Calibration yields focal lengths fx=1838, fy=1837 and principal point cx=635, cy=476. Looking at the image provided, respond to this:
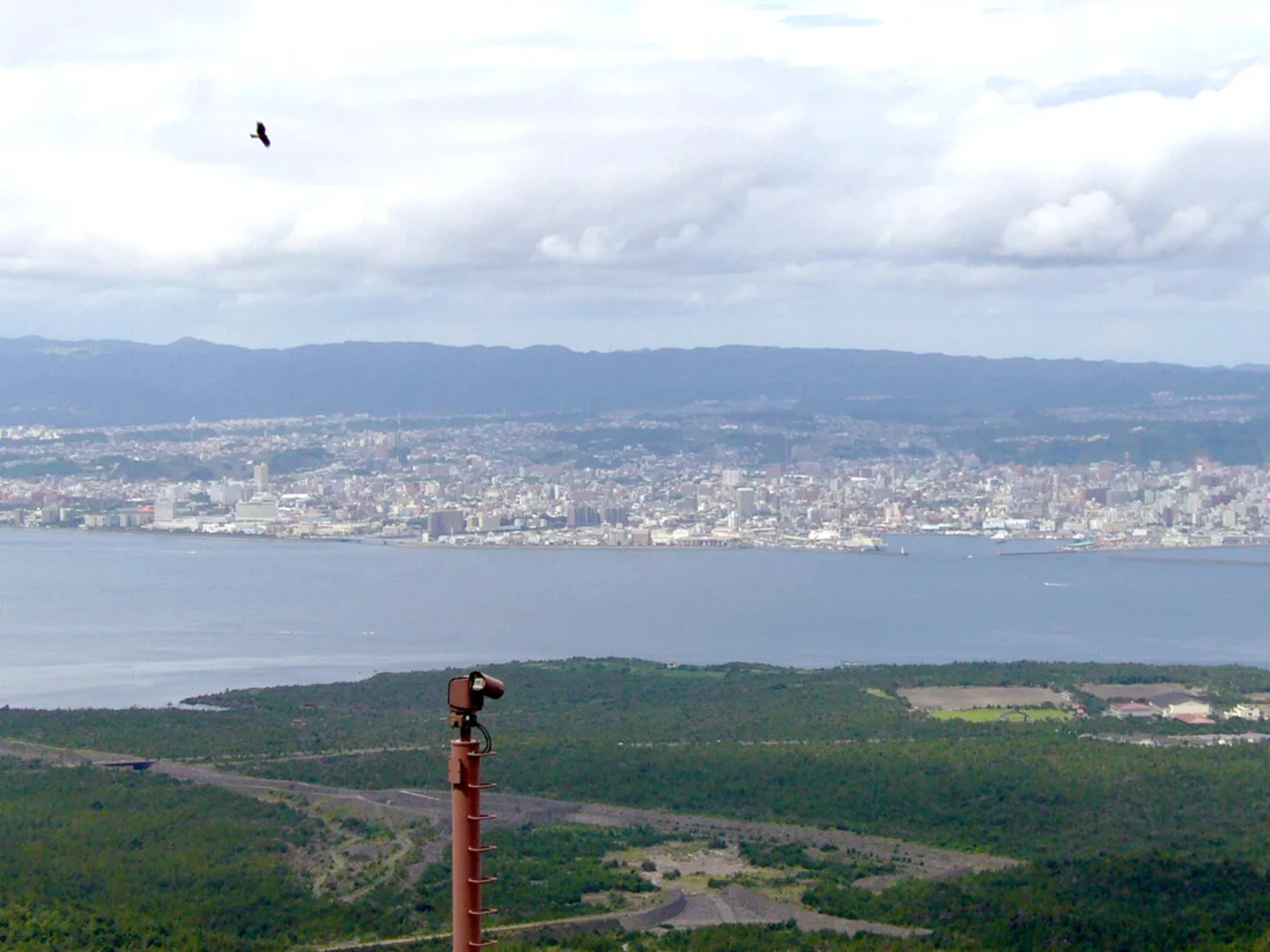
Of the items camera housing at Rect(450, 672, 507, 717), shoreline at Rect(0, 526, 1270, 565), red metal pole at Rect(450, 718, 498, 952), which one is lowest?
shoreline at Rect(0, 526, 1270, 565)

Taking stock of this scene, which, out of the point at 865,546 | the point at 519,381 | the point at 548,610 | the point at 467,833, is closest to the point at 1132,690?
the point at 548,610

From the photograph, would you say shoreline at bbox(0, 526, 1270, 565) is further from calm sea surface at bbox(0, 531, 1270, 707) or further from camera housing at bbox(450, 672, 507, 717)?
camera housing at bbox(450, 672, 507, 717)

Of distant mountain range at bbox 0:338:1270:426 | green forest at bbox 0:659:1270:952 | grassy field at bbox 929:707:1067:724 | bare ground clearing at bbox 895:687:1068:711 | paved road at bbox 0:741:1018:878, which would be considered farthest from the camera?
distant mountain range at bbox 0:338:1270:426

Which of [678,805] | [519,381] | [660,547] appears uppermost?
[519,381]

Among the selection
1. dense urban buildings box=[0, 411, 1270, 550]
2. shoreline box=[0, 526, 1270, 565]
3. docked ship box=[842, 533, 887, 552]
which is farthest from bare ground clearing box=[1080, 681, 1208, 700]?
dense urban buildings box=[0, 411, 1270, 550]

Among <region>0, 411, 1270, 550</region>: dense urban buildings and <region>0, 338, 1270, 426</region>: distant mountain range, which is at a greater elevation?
<region>0, 338, 1270, 426</region>: distant mountain range

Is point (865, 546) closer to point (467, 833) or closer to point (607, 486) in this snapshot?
point (607, 486)

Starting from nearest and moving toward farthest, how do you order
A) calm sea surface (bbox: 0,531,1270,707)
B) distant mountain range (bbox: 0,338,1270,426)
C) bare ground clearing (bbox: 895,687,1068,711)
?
bare ground clearing (bbox: 895,687,1068,711)
calm sea surface (bbox: 0,531,1270,707)
distant mountain range (bbox: 0,338,1270,426)
